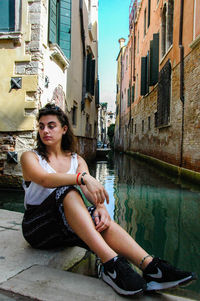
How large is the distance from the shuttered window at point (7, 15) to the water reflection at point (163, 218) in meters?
3.51

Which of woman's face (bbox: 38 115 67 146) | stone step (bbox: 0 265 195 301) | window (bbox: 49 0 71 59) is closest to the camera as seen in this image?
stone step (bbox: 0 265 195 301)

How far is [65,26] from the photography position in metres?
6.39

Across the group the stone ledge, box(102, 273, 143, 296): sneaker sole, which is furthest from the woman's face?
box(102, 273, 143, 296): sneaker sole

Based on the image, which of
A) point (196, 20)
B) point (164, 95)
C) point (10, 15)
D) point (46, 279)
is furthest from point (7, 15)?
point (164, 95)

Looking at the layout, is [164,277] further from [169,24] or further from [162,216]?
[169,24]

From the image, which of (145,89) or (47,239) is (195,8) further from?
(47,239)

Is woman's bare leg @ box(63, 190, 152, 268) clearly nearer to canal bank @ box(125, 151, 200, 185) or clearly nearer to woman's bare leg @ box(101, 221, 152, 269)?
woman's bare leg @ box(101, 221, 152, 269)

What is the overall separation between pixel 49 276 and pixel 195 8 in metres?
7.39

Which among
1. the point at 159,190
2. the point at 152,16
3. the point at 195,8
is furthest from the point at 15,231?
the point at 152,16

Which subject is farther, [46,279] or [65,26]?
[65,26]

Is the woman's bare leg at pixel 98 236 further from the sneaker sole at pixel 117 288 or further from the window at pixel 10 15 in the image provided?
the window at pixel 10 15

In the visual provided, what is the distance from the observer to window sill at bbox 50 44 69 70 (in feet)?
17.6

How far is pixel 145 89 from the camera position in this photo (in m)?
12.9

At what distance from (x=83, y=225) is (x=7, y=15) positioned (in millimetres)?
4572
